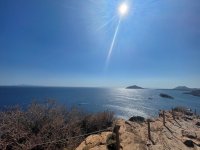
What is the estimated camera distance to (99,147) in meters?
11.8

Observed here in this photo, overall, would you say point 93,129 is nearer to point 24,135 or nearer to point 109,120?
point 109,120

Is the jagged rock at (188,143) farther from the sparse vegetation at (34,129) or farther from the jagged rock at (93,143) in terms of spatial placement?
the sparse vegetation at (34,129)

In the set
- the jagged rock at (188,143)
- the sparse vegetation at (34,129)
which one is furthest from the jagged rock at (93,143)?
the jagged rock at (188,143)

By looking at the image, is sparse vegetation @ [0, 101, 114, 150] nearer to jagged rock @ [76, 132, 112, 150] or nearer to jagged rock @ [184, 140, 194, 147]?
jagged rock @ [76, 132, 112, 150]

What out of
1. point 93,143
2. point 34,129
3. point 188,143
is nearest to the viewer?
point 93,143

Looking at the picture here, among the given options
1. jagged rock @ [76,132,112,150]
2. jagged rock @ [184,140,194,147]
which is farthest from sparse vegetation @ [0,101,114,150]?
jagged rock @ [184,140,194,147]

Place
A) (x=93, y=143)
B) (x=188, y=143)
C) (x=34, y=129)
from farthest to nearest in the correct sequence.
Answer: (x=188, y=143) < (x=34, y=129) < (x=93, y=143)

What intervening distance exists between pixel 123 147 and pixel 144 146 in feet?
5.30

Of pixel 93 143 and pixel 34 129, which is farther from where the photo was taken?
pixel 34 129

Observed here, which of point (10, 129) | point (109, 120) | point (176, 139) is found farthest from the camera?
point (109, 120)

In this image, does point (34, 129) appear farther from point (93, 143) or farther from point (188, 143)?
point (188, 143)

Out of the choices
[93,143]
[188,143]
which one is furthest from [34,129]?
[188,143]

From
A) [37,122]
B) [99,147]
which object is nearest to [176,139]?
[99,147]

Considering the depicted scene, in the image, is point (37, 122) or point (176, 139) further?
point (176, 139)
